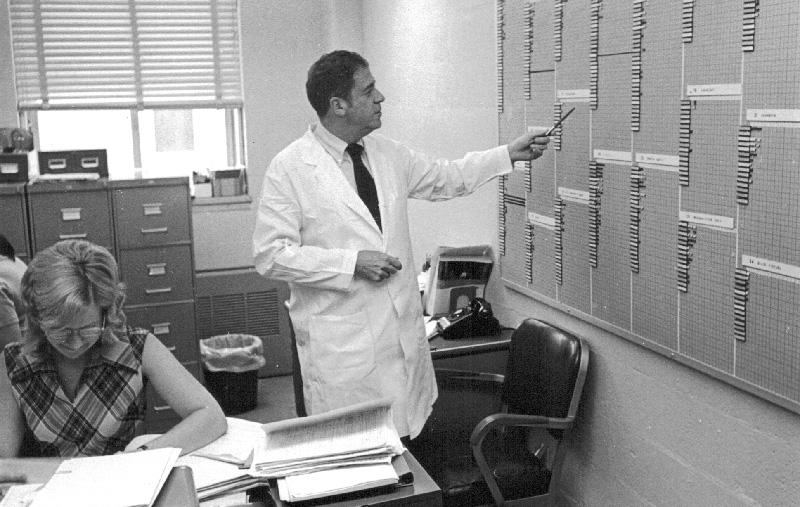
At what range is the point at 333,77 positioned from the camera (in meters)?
2.67

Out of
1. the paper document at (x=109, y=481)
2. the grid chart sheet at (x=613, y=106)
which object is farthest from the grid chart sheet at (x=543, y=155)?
the paper document at (x=109, y=481)

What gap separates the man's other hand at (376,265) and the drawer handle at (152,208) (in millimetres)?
2156

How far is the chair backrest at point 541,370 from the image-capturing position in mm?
A: 2613

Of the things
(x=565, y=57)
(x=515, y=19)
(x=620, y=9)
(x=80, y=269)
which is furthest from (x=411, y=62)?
(x=80, y=269)

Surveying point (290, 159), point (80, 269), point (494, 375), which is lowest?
point (494, 375)

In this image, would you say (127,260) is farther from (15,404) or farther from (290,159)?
(15,404)

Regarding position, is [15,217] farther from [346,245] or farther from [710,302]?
[710,302]

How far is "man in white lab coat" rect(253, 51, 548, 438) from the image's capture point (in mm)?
2641

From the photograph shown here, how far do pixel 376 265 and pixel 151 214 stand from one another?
2212mm

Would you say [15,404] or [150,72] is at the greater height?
[150,72]

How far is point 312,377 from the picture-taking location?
2.71 metres

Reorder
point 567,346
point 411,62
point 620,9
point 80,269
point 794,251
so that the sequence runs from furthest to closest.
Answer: point 411,62
point 567,346
point 620,9
point 80,269
point 794,251

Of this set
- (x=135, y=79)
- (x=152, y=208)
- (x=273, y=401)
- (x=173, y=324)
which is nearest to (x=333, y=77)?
(x=152, y=208)

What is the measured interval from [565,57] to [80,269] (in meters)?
1.56
